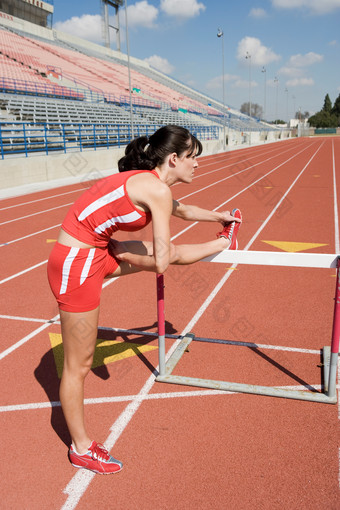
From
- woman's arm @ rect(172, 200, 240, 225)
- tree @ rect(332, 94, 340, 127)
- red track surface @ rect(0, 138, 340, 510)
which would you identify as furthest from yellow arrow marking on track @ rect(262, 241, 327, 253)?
tree @ rect(332, 94, 340, 127)

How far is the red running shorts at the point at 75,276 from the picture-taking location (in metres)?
2.10

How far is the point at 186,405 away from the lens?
114 inches

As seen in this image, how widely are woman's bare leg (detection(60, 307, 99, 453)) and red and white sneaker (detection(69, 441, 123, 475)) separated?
0.11 feet

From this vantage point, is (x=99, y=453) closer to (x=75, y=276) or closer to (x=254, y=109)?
(x=75, y=276)

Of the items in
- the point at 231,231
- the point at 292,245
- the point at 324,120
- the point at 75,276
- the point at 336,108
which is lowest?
the point at 292,245

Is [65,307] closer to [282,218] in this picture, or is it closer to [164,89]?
[282,218]

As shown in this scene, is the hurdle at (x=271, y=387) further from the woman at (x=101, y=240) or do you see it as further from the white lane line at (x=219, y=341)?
the woman at (x=101, y=240)

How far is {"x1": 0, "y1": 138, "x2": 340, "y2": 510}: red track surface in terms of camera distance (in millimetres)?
2205

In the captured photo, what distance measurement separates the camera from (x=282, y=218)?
918 centimetres

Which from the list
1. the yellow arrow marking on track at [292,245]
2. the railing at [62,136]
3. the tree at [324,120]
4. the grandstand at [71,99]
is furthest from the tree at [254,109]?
the yellow arrow marking on track at [292,245]

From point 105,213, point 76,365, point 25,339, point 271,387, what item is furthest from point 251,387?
point 25,339

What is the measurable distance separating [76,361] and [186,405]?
1059 mm

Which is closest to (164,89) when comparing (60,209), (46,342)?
(60,209)

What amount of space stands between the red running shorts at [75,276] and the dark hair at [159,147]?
20.6 inches
